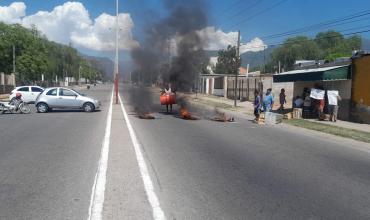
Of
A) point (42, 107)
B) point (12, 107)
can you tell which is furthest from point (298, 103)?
point (12, 107)

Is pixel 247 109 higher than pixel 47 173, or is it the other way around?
pixel 47 173

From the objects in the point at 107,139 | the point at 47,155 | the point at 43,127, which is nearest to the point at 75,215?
the point at 47,155

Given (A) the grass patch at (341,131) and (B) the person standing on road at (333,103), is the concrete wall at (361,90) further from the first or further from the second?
(A) the grass patch at (341,131)

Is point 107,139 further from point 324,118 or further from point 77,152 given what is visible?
point 324,118

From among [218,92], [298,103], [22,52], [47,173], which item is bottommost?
[218,92]

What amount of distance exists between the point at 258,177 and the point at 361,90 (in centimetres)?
1737

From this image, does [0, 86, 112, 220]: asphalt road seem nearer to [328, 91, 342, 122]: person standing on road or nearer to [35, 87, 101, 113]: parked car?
[35, 87, 101, 113]: parked car

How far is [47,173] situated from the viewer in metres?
9.23

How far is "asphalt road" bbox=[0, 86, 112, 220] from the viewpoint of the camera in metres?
6.63

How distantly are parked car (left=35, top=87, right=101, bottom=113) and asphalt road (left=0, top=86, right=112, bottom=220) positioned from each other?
1269 cm

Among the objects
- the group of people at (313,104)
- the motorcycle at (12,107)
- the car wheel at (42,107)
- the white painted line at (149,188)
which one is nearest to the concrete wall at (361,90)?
the group of people at (313,104)

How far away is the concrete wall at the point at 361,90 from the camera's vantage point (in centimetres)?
2416

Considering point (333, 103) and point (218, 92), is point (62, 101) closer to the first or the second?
point (333, 103)

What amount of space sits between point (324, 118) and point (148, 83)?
1057cm
